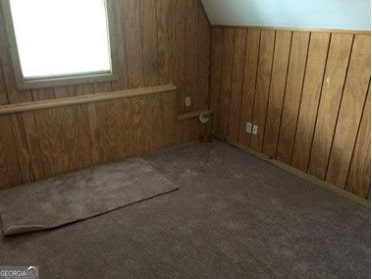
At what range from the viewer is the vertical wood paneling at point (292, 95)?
234cm

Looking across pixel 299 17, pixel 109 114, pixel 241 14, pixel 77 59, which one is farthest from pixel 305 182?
pixel 77 59

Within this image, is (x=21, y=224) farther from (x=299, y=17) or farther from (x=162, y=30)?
(x=299, y=17)

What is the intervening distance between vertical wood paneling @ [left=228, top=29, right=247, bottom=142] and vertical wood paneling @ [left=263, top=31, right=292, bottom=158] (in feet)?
1.14

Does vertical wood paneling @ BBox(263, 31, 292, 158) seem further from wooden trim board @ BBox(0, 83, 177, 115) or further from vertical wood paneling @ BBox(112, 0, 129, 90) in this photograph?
vertical wood paneling @ BBox(112, 0, 129, 90)

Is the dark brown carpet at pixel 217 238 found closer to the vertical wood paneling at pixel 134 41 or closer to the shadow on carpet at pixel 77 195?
the shadow on carpet at pixel 77 195

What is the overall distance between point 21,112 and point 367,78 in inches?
94.3

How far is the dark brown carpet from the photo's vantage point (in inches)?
64.5

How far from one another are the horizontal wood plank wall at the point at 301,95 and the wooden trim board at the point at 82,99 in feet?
2.12

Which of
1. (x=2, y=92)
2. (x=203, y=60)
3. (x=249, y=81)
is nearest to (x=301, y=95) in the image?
(x=249, y=81)

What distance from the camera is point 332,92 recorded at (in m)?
2.21

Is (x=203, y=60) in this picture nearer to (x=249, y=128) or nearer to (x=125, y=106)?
(x=249, y=128)

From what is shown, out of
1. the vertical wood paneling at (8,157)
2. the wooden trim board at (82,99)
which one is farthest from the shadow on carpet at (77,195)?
the wooden trim board at (82,99)

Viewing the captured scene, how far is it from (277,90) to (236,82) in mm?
466

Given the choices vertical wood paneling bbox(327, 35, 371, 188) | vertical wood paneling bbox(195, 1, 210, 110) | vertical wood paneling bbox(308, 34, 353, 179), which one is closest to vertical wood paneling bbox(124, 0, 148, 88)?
vertical wood paneling bbox(195, 1, 210, 110)
